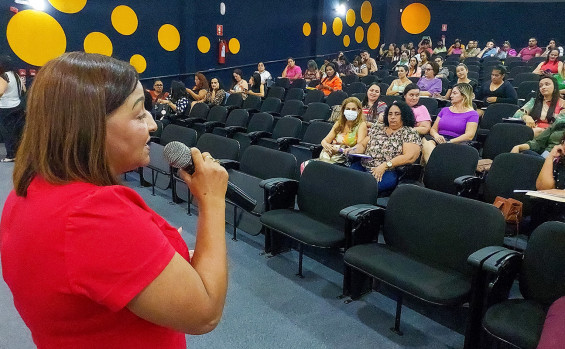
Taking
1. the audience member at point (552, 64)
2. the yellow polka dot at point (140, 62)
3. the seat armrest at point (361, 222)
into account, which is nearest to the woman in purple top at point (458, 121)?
the seat armrest at point (361, 222)

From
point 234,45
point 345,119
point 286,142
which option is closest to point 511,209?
point 345,119

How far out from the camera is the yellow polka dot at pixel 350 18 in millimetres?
14078

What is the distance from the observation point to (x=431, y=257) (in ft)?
8.05

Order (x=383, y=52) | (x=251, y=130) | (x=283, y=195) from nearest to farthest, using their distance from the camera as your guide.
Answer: (x=283, y=195), (x=251, y=130), (x=383, y=52)

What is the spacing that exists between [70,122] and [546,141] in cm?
375

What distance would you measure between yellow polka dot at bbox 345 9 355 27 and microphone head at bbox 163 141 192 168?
14008 millimetres

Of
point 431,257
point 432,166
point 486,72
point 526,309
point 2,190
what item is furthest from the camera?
point 486,72

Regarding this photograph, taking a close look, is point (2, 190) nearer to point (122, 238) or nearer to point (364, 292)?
point (364, 292)

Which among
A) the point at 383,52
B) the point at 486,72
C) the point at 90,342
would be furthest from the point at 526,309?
the point at 383,52

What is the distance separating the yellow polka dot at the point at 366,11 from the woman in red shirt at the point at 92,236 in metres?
15.4

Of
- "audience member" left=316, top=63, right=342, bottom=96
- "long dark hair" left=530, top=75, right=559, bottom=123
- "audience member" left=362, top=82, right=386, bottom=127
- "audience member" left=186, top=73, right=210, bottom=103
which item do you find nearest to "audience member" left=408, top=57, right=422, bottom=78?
"audience member" left=316, top=63, right=342, bottom=96

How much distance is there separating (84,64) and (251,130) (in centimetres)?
486

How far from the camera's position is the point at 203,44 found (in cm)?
994

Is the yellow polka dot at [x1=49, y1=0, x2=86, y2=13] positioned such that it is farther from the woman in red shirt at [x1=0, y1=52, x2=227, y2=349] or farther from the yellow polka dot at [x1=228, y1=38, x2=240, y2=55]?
the woman in red shirt at [x1=0, y1=52, x2=227, y2=349]
